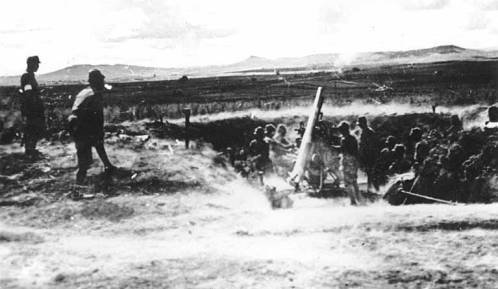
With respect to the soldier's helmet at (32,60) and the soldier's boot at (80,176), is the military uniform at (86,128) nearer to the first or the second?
the soldier's boot at (80,176)

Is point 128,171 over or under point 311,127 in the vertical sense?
under

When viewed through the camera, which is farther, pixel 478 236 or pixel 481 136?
pixel 481 136

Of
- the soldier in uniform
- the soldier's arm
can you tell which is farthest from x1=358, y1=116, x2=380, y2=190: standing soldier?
the soldier's arm

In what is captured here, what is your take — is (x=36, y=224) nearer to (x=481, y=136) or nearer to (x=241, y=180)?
(x=241, y=180)

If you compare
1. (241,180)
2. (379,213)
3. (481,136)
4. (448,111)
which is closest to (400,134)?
(448,111)

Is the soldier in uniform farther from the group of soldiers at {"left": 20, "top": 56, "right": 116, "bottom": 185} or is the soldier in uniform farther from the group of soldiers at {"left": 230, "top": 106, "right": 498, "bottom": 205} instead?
the group of soldiers at {"left": 20, "top": 56, "right": 116, "bottom": 185}
